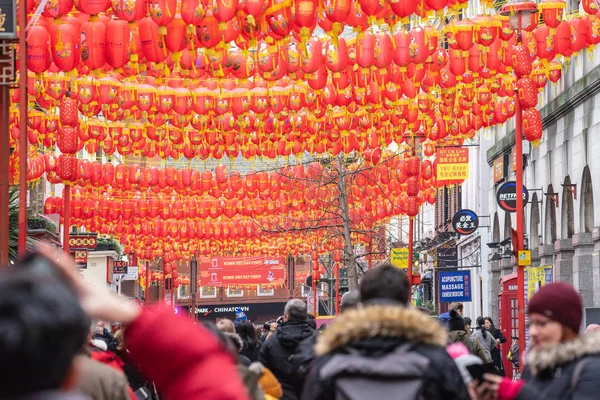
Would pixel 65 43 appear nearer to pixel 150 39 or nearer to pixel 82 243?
pixel 150 39

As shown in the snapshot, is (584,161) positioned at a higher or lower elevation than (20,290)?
higher

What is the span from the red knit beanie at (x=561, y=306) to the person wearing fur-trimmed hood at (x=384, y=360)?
48cm

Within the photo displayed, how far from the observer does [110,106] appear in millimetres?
23078

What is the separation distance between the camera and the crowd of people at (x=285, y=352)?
194cm

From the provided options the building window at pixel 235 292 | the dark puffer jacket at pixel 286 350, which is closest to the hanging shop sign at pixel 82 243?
the dark puffer jacket at pixel 286 350

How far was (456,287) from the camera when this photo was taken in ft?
105

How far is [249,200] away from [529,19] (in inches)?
920

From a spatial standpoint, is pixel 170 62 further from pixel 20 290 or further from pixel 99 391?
pixel 20 290

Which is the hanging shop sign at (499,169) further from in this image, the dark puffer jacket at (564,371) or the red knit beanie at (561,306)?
the dark puffer jacket at (564,371)

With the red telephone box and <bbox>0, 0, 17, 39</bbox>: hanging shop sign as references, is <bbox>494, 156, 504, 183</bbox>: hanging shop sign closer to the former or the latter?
the red telephone box

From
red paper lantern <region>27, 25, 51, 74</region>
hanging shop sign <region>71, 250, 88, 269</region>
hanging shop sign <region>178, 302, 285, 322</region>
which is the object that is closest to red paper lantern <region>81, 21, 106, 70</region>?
red paper lantern <region>27, 25, 51, 74</region>

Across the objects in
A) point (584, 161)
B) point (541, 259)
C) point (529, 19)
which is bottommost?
point (541, 259)

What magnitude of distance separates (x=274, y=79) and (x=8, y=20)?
748 centimetres

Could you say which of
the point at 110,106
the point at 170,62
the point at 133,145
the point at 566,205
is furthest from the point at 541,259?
the point at 170,62
